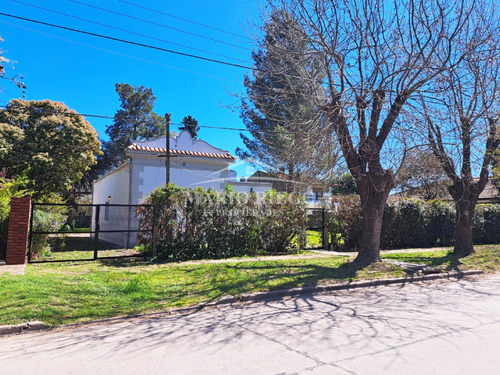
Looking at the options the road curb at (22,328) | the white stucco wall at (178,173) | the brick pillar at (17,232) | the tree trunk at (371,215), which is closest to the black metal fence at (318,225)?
the tree trunk at (371,215)

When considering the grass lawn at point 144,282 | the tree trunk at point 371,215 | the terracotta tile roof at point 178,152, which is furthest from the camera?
the terracotta tile roof at point 178,152

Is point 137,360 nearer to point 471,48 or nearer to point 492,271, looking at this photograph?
point 471,48

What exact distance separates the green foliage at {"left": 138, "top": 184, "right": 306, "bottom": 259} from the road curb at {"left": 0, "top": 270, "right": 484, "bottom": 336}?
4920 millimetres

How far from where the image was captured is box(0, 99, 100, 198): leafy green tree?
2183cm

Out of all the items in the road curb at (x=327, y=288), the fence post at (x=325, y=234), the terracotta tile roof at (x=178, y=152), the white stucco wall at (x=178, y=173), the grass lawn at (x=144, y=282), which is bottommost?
the road curb at (x=327, y=288)

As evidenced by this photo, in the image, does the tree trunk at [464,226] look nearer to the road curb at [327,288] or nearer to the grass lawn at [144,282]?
the grass lawn at [144,282]

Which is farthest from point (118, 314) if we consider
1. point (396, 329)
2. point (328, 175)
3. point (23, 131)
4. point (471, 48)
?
point (23, 131)

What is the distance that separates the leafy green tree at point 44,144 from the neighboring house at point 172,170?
359cm

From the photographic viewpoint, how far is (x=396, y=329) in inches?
221

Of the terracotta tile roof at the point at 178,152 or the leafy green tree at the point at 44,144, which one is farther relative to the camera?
the leafy green tree at the point at 44,144

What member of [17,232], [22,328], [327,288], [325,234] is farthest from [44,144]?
[327,288]

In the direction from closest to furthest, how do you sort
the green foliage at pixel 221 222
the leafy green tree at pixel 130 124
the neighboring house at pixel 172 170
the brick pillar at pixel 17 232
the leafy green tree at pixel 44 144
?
the brick pillar at pixel 17 232 < the green foliage at pixel 221 222 < the neighboring house at pixel 172 170 < the leafy green tree at pixel 44 144 < the leafy green tree at pixel 130 124

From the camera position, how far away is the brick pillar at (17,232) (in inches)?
400

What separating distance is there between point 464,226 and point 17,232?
15.6 meters
